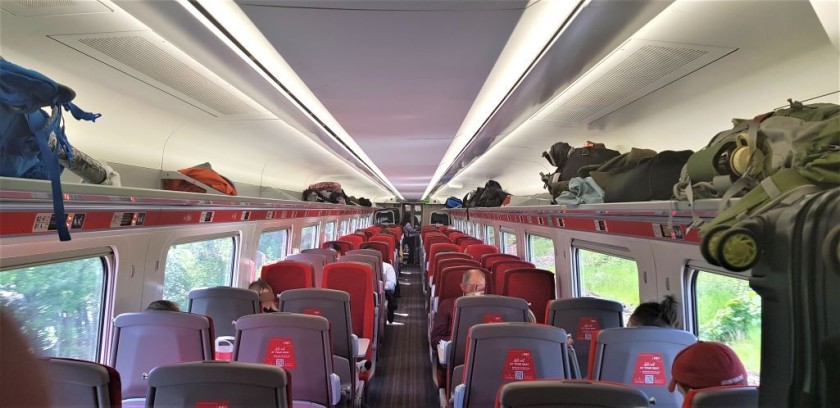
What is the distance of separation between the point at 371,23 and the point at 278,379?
1.73 meters

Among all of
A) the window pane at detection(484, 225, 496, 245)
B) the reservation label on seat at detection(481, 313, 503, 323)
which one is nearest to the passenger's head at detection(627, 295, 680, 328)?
the reservation label on seat at detection(481, 313, 503, 323)

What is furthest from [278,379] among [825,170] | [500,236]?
[500,236]

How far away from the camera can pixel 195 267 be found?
6098 millimetres

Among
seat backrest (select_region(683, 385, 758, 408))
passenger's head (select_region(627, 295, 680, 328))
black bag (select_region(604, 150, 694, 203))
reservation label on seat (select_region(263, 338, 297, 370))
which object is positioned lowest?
reservation label on seat (select_region(263, 338, 297, 370))

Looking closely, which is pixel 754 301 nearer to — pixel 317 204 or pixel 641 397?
pixel 641 397

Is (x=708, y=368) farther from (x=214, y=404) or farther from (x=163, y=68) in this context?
(x=163, y=68)

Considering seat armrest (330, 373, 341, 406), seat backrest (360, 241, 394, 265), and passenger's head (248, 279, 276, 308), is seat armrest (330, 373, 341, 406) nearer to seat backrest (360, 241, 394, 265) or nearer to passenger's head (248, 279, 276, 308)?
passenger's head (248, 279, 276, 308)

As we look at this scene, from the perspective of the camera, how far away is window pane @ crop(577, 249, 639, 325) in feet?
16.5

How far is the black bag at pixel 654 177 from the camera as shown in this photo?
106 inches

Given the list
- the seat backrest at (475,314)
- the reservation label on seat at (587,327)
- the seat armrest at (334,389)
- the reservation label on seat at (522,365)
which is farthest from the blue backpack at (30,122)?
the reservation label on seat at (587,327)

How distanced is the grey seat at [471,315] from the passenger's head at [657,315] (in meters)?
1.00

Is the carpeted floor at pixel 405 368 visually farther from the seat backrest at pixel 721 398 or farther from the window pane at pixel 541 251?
the seat backrest at pixel 721 398

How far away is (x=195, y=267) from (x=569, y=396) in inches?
216

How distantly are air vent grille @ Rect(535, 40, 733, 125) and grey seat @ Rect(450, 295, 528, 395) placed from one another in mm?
1736
